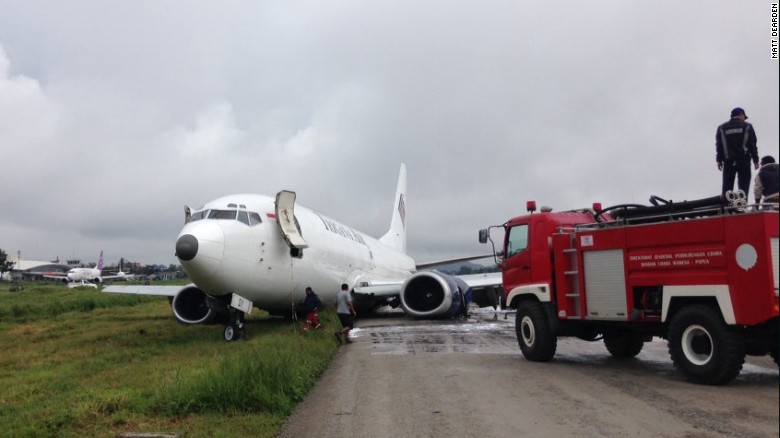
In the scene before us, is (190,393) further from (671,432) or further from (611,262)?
(611,262)

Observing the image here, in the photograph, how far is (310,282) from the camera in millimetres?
16734

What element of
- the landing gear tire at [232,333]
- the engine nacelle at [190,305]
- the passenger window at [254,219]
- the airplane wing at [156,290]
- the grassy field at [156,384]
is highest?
the passenger window at [254,219]

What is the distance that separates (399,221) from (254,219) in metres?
23.1

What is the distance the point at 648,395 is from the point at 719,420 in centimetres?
128

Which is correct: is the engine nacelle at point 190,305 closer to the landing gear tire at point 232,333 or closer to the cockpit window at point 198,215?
the landing gear tire at point 232,333

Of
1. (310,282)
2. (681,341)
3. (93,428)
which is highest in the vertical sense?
(310,282)

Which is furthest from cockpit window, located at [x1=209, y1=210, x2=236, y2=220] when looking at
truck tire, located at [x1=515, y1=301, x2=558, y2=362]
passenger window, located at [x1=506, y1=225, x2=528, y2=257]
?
truck tire, located at [x1=515, y1=301, x2=558, y2=362]

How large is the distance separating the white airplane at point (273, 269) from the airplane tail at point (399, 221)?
12.6 metres

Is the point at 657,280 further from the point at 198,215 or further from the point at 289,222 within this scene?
the point at 198,215

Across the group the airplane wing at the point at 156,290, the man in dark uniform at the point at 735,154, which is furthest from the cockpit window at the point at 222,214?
the man in dark uniform at the point at 735,154

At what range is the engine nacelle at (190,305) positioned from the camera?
17281 millimetres

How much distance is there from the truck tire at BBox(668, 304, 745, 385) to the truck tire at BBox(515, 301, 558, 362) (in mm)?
2298

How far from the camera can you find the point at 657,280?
7703mm

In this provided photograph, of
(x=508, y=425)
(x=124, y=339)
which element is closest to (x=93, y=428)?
(x=508, y=425)
